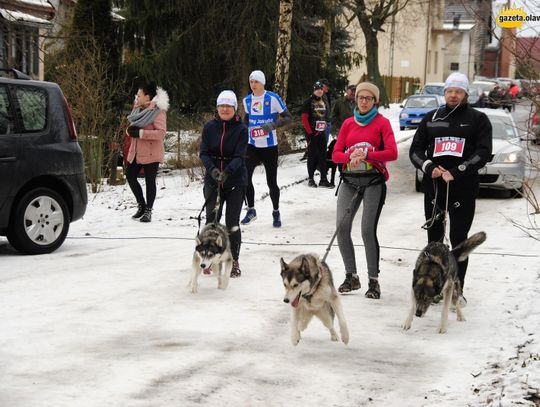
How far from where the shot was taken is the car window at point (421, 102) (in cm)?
3911

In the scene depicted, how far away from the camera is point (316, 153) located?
17359 mm

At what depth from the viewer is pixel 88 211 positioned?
46.2 feet

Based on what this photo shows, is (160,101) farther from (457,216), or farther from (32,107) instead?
(457,216)

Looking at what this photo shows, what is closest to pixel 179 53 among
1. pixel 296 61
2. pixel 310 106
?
pixel 296 61

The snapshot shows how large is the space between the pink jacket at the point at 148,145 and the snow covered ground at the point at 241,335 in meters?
1.63

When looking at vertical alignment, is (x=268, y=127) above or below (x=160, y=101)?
below

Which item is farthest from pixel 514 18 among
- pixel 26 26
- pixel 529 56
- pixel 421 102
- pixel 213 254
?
pixel 421 102

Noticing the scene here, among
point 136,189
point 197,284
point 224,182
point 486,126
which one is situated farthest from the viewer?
point 136,189

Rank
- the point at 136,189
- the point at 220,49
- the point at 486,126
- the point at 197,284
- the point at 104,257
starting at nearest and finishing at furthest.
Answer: the point at 486,126 < the point at 197,284 < the point at 104,257 < the point at 136,189 < the point at 220,49

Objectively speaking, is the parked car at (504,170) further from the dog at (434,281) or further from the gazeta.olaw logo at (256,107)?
the dog at (434,281)

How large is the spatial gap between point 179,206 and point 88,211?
4.85 feet

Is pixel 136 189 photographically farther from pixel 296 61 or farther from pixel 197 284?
pixel 296 61

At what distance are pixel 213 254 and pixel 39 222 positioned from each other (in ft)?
9.48

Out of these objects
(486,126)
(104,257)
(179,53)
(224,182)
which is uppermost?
(179,53)
